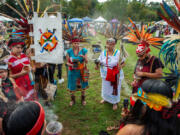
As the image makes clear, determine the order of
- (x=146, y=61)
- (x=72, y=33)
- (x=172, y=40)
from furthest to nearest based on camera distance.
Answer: (x=72, y=33), (x=146, y=61), (x=172, y=40)

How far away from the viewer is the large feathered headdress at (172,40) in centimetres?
154

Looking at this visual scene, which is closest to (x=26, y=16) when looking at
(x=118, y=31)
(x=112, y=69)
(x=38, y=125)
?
(x=118, y=31)

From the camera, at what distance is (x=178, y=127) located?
1.23 meters

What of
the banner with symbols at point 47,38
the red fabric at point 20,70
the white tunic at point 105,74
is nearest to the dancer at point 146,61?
the white tunic at point 105,74

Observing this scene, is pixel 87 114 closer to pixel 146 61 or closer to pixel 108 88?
pixel 108 88

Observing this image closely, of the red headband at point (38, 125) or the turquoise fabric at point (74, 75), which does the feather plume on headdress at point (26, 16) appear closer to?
the turquoise fabric at point (74, 75)

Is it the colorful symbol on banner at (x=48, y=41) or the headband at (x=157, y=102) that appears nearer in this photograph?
the headband at (x=157, y=102)

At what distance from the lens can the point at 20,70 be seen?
3041mm

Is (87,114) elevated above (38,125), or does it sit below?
below

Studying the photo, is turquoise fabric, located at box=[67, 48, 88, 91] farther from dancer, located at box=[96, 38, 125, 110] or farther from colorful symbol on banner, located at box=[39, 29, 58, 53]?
colorful symbol on banner, located at box=[39, 29, 58, 53]

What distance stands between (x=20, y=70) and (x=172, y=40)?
2959 millimetres

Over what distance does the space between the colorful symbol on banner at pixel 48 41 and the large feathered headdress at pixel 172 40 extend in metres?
2.12

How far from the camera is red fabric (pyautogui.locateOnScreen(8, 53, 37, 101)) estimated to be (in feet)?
9.67

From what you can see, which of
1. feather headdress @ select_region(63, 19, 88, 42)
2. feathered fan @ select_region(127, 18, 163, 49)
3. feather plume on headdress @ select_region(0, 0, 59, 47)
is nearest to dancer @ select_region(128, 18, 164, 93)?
feathered fan @ select_region(127, 18, 163, 49)
